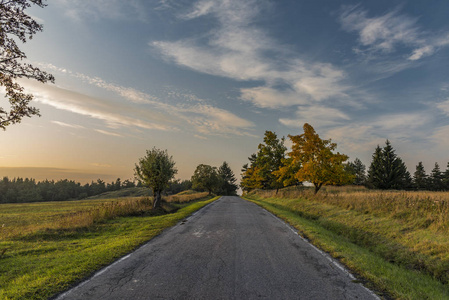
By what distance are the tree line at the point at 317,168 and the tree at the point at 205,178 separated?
13.5m

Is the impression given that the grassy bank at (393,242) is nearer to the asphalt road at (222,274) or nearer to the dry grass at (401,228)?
Result: the dry grass at (401,228)

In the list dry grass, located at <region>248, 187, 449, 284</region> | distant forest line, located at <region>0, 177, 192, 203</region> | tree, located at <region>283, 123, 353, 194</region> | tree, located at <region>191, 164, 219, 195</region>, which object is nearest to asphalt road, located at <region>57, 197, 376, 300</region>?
dry grass, located at <region>248, 187, 449, 284</region>

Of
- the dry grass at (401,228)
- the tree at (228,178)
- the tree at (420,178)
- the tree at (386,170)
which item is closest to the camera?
the dry grass at (401,228)

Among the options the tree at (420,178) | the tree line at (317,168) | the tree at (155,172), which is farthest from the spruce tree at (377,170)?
the tree at (155,172)

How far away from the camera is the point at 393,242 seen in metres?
9.43

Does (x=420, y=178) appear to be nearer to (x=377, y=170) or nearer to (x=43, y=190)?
(x=377, y=170)

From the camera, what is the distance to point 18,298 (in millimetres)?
4195

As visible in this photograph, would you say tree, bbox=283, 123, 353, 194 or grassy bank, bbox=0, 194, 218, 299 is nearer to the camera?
grassy bank, bbox=0, 194, 218, 299

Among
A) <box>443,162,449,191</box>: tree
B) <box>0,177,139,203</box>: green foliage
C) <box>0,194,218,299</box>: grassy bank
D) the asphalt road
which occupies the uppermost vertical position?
<box>443,162,449,191</box>: tree

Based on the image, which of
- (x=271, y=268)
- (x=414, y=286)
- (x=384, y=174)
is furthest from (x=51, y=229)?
(x=384, y=174)

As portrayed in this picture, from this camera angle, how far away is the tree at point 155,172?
20.2m

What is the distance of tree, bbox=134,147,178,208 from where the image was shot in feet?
66.1

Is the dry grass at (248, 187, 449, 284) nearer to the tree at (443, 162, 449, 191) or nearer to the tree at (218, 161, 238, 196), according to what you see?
the tree at (443, 162, 449, 191)

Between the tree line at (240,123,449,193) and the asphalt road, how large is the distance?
18758 mm
